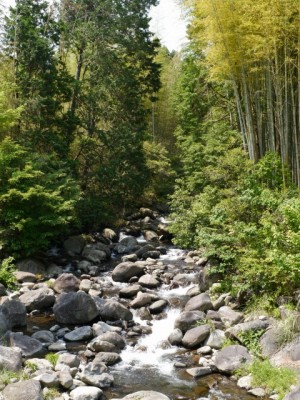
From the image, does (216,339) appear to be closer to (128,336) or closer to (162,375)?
(162,375)

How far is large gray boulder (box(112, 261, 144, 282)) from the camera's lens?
12.0m

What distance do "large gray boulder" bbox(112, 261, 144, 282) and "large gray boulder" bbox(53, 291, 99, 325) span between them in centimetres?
274

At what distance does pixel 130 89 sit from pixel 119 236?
637cm

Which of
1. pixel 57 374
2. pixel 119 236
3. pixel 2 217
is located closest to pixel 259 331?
pixel 57 374

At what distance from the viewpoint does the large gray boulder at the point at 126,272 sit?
12008 millimetres

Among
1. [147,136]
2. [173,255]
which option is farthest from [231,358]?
[147,136]

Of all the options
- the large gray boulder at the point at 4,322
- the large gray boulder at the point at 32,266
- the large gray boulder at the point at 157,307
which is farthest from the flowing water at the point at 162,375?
the large gray boulder at the point at 32,266

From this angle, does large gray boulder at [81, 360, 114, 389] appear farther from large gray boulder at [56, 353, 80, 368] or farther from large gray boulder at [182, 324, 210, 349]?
large gray boulder at [182, 324, 210, 349]

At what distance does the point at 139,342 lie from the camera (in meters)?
8.41

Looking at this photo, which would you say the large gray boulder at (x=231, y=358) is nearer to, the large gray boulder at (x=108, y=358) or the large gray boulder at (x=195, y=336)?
the large gray boulder at (x=195, y=336)

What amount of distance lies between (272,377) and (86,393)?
2.73m

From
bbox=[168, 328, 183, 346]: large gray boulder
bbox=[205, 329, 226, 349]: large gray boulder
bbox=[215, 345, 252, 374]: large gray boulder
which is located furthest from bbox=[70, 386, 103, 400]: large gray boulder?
bbox=[205, 329, 226, 349]: large gray boulder

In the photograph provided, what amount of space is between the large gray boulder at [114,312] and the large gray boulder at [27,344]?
69.2 inches

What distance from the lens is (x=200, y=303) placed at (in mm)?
9312
